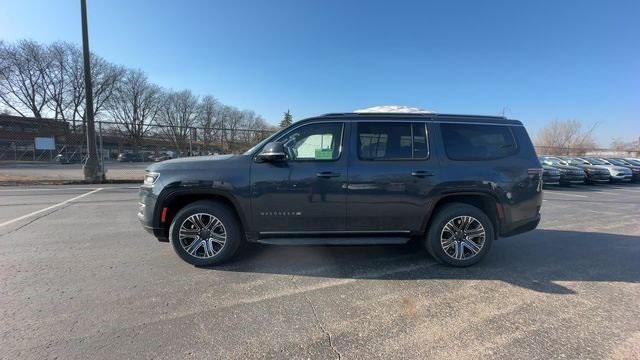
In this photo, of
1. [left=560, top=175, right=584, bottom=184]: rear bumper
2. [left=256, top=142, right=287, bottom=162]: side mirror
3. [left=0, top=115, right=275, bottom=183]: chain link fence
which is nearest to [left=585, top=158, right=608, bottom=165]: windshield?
[left=560, top=175, right=584, bottom=184]: rear bumper

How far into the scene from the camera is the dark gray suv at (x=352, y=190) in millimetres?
3979

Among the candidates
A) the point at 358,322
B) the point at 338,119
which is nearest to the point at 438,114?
the point at 338,119

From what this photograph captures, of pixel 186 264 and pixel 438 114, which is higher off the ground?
pixel 438 114

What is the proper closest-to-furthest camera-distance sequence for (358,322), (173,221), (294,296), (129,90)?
(358,322), (294,296), (173,221), (129,90)

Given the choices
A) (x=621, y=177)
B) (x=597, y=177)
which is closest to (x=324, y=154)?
(x=597, y=177)

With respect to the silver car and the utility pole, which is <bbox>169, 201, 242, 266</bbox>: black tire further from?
the silver car

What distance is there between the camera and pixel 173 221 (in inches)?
159

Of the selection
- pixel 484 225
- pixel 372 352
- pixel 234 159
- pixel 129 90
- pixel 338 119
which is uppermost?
pixel 129 90

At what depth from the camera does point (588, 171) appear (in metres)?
17.2

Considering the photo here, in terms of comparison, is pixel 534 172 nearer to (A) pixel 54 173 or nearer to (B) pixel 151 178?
(B) pixel 151 178

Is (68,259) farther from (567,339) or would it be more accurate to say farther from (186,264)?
(567,339)

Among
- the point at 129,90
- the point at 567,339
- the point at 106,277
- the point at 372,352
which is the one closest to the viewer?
the point at 372,352

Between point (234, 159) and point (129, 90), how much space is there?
66.3 metres

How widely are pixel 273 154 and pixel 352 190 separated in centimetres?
108
